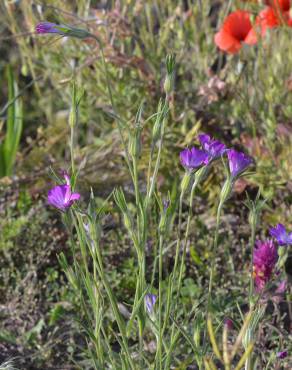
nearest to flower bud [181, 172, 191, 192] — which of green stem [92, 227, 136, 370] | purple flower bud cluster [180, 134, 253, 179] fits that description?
purple flower bud cluster [180, 134, 253, 179]

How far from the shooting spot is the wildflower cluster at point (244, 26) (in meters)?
2.26

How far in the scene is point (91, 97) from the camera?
2.90 metres

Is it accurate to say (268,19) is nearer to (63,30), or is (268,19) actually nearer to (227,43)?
(227,43)

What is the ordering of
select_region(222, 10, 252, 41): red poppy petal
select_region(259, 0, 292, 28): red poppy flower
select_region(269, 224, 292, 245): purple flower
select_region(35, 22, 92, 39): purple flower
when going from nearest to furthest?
select_region(35, 22, 92, 39): purple flower → select_region(269, 224, 292, 245): purple flower → select_region(259, 0, 292, 28): red poppy flower → select_region(222, 10, 252, 41): red poppy petal

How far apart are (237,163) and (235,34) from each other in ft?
3.94

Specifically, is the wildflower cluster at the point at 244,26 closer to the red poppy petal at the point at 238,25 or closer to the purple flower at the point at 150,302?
the red poppy petal at the point at 238,25

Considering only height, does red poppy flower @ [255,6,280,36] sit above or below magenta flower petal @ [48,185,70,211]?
below

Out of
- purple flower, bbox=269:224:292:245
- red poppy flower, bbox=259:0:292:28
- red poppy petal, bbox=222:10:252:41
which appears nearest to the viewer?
purple flower, bbox=269:224:292:245

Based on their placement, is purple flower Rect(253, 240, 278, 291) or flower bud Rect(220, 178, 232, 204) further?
purple flower Rect(253, 240, 278, 291)

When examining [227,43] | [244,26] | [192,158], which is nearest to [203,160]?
[192,158]

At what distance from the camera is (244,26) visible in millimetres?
2375

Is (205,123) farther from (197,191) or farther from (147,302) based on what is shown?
(147,302)

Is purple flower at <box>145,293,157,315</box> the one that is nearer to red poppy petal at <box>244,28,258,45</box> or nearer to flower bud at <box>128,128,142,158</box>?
flower bud at <box>128,128,142,158</box>

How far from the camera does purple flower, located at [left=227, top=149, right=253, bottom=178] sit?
47.0 inches
